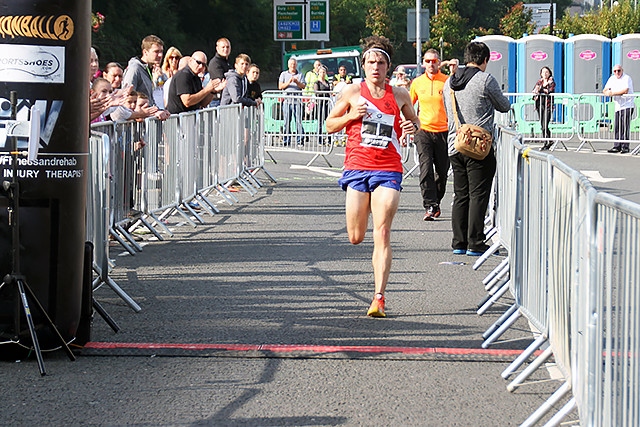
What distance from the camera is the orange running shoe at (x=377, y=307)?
28.1ft

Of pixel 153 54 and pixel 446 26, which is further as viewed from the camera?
pixel 446 26

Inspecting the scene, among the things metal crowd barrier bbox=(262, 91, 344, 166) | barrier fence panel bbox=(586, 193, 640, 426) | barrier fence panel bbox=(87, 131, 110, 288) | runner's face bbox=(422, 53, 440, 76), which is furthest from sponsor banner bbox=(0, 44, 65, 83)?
metal crowd barrier bbox=(262, 91, 344, 166)

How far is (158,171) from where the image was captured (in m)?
13.0

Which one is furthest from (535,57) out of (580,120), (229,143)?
(229,143)

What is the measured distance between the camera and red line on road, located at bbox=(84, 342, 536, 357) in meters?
7.43

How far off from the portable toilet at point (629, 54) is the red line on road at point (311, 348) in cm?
3827

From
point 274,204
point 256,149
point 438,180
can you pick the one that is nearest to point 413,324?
point 438,180

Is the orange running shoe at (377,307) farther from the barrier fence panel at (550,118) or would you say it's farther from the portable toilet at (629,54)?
the portable toilet at (629,54)

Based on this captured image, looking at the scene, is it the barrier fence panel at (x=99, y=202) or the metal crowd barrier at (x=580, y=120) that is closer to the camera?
the barrier fence panel at (x=99, y=202)

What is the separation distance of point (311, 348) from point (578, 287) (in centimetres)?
253

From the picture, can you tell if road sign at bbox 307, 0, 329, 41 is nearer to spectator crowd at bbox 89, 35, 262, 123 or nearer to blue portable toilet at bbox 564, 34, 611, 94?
blue portable toilet at bbox 564, 34, 611, 94

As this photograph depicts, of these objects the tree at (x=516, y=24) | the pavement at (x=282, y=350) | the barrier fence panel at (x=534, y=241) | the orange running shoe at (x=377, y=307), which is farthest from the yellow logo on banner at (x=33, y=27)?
the tree at (x=516, y=24)

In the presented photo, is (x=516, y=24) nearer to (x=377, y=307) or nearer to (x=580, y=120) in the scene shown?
(x=580, y=120)

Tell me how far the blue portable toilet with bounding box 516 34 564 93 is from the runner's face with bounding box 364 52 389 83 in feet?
121
